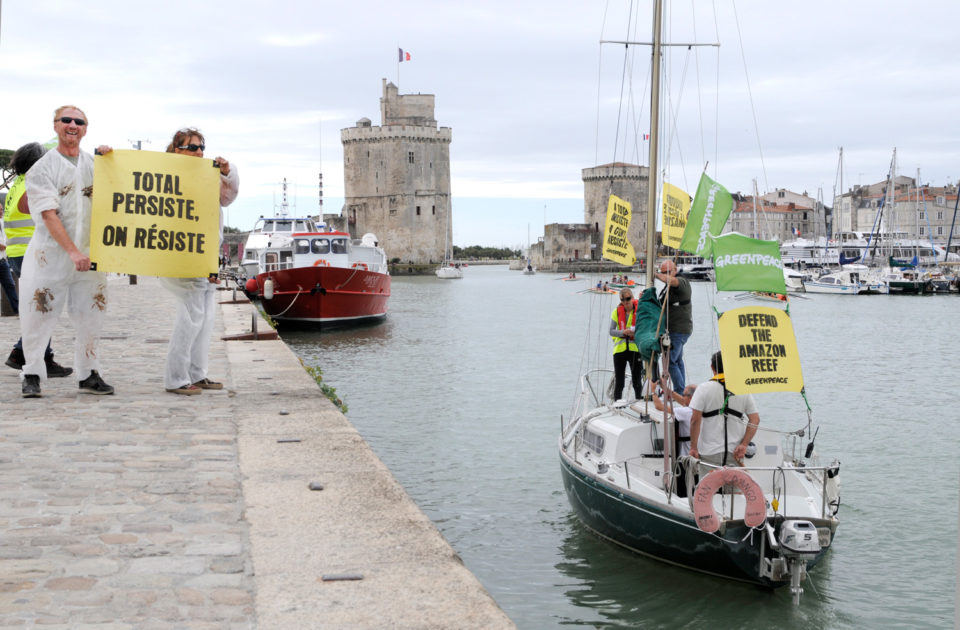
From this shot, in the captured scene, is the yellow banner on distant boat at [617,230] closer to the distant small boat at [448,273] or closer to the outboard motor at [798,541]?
the outboard motor at [798,541]

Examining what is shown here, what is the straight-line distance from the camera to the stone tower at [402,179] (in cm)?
9594

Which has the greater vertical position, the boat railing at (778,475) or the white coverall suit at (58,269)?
the white coverall suit at (58,269)

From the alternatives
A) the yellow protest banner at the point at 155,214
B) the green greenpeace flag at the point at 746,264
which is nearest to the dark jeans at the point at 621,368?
the green greenpeace flag at the point at 746,264

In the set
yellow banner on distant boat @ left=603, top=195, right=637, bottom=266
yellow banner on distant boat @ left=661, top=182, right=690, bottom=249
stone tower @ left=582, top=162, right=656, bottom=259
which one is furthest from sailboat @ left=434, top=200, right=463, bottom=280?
yellow banner on distant boat @ left=661, top=182, right=690, bottom=249

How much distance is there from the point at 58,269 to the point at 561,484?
6.39 meters

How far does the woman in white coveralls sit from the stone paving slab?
0.44m

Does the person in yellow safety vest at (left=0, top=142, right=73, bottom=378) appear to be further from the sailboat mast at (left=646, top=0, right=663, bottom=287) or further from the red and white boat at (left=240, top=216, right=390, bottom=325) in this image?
the red and white boat at (left=240, top=216, right=390, bottom=325)

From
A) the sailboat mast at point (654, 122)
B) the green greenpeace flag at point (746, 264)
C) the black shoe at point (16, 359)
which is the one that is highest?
the sailboat mast at point (654, 122)

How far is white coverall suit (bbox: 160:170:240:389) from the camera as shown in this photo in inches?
296

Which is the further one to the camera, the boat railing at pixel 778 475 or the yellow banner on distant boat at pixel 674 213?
the yellow banner on distant boat at pixel 674 213

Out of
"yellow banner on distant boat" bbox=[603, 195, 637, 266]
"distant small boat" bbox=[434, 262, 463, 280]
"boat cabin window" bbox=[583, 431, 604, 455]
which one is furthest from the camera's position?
"distant small boat" bbox=[434, 262, 463, 280]

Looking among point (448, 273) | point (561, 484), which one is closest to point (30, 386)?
point (561, 484)

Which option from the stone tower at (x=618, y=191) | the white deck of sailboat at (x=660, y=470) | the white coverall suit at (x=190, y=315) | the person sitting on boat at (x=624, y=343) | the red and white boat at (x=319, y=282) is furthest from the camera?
the stone tower at (x=618, y=191)

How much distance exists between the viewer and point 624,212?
34.7 feet
